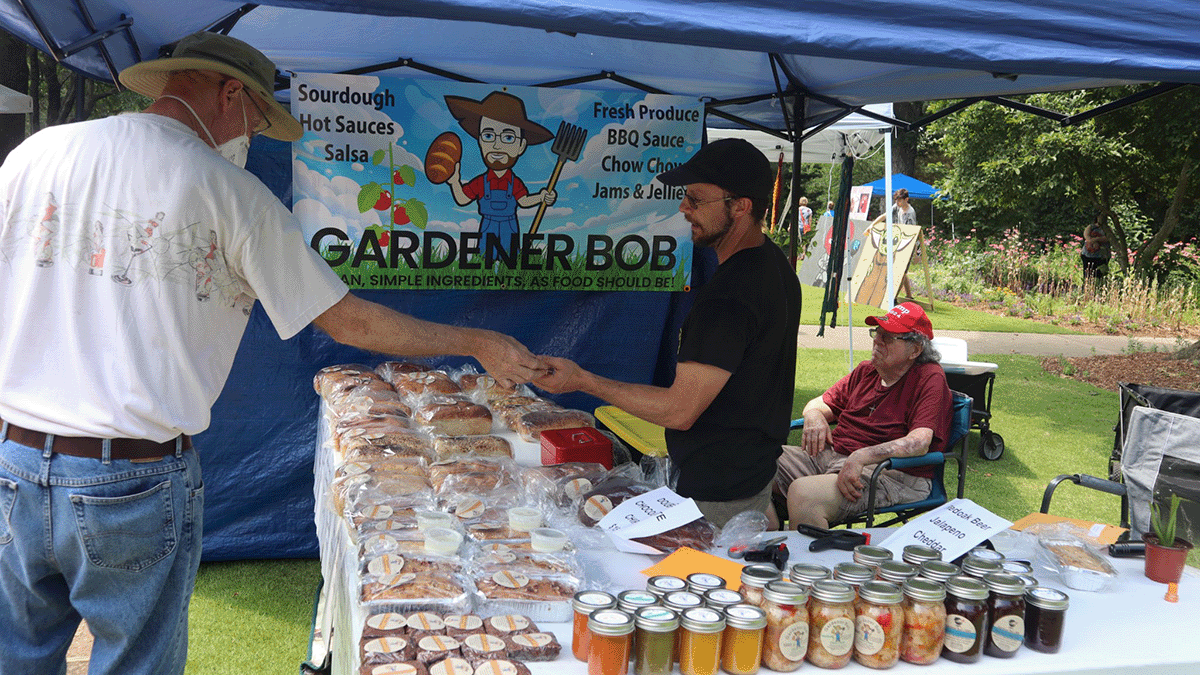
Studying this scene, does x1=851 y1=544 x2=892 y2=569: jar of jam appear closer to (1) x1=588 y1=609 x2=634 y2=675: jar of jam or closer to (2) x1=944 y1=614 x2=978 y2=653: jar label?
(2) x1=944 y1=614 x2=978 y2=653: jar label

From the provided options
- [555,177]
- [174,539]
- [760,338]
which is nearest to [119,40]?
[555,177]

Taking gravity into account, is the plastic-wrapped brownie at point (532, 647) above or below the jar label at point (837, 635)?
below

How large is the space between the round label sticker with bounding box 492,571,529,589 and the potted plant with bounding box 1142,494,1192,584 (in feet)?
5.58

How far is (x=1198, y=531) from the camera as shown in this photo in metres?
2.58

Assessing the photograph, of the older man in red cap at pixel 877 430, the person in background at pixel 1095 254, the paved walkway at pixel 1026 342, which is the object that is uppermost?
the person in background at pixel 1095 254

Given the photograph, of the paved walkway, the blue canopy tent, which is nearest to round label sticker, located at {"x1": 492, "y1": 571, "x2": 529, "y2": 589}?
the blue canopy tent

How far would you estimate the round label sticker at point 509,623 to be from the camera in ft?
5.71

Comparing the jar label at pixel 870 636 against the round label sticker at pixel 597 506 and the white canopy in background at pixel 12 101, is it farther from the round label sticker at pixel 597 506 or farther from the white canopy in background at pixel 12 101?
the white canopy in background at pixel 12 101

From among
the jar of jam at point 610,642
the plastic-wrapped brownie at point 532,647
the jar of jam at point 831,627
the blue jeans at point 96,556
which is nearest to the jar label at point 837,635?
the jar of jam at point 831,627

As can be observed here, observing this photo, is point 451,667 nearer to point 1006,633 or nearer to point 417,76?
point 1006,633

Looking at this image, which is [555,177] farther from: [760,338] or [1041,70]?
[1041,70]

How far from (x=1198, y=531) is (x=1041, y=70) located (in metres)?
1.48

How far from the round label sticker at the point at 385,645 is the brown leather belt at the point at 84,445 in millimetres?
740

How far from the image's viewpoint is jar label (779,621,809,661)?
165 cm
